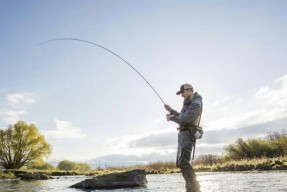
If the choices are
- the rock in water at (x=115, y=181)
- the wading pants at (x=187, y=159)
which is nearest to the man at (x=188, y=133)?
the wading pants at (x=187, y=159)

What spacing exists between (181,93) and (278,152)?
29066mm

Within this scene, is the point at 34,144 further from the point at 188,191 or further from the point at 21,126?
the point at 188,191

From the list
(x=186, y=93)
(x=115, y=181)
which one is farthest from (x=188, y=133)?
(x=115, y=181)

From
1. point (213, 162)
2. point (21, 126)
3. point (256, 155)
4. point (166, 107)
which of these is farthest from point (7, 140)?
point (166, 107)

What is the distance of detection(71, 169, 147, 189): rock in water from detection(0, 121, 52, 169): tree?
47830 mm

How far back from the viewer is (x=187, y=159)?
23.7ft

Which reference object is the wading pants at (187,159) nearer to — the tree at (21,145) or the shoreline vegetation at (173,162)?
the shoreline vegetation at (173,162)

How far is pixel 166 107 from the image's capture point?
7988mm

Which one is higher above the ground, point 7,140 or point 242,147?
point 7,140

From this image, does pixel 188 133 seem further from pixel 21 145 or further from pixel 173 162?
pixel 21 145

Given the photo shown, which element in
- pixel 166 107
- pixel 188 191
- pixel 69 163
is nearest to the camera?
pixel 188 191

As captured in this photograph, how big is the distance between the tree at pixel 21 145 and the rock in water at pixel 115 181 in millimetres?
47830

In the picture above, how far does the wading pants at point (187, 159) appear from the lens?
7.11 meters

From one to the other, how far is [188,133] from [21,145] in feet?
190
